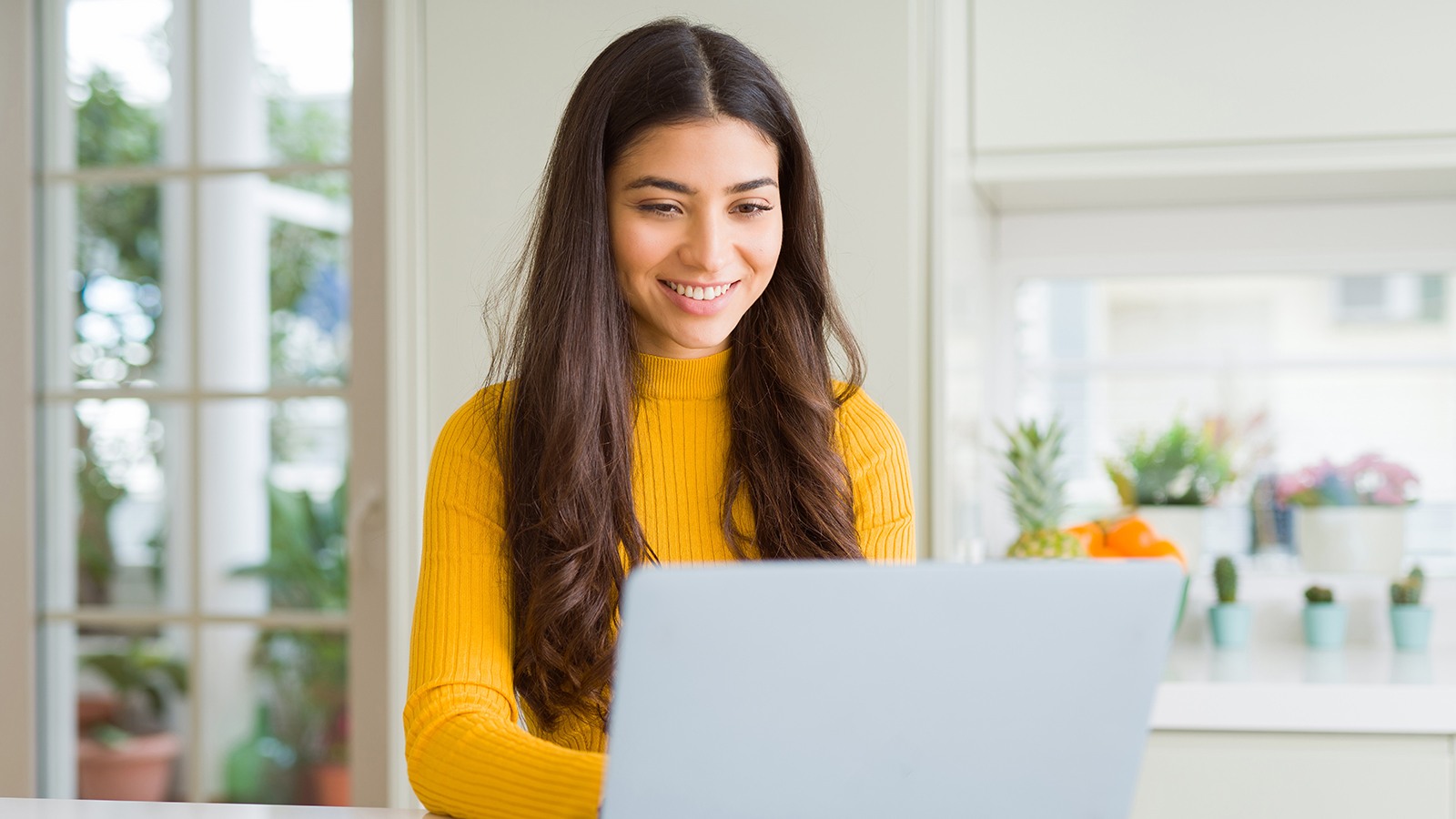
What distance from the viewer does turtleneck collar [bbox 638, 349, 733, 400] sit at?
3.94 feet

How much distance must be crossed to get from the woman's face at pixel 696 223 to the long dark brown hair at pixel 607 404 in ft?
0.05

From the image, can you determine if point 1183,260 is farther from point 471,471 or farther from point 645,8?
point 471,471

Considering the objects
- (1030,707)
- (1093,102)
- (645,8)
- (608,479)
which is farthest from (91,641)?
(1030,707)

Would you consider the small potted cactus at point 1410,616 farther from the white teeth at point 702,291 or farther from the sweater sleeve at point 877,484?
the white teeth at point 702,291

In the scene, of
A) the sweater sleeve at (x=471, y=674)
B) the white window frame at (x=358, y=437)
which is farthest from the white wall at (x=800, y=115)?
the sweater sleeve at (x=471, y=674)

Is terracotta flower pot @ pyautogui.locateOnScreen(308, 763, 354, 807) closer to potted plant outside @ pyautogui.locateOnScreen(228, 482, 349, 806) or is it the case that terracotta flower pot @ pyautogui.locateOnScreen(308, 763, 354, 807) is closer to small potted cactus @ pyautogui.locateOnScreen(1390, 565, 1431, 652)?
potted plant outside @ pyautogui.locateOnScreen(228, 482, 349, 806)

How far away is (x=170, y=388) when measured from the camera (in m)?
2.08

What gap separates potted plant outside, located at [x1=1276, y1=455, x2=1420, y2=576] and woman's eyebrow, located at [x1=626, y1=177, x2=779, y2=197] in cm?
154

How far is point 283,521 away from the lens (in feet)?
9.50

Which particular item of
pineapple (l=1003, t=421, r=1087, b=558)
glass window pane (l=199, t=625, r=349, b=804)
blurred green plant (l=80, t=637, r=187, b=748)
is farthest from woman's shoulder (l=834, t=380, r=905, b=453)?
blurred green plant (l=80, t=637, r=187, b=748)

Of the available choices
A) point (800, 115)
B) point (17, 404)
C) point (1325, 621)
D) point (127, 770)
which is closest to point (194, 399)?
point (17, 404)

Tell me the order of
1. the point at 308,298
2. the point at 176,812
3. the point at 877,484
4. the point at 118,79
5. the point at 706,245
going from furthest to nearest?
the point at 308,298
the point at 118,79
the point at 877,484
the point at 706,245
the point at 176,812

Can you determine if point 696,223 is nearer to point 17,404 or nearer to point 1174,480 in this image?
point 1174,480

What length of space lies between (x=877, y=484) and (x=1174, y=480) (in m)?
1.22
